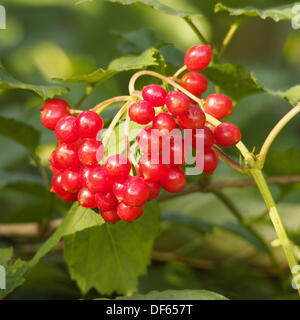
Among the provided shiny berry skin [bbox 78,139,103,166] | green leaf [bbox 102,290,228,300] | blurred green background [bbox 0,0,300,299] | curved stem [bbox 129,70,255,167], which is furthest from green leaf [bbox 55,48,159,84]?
green leaf [bbox 102,290,228,300]

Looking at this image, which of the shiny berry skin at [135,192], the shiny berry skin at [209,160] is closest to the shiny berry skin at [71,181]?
the shiny berry skin at [135,192]

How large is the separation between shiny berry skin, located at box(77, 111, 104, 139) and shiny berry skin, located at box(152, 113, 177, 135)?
0.30ft

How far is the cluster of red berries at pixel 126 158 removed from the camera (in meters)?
1.03

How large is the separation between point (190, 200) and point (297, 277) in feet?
3.44

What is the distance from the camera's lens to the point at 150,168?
3.39 ft

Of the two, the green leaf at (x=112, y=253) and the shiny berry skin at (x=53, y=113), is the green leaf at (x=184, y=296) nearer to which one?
the green leaf at (x=112, y=253)

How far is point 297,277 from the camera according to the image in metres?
1.01

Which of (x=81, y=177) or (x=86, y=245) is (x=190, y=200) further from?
(x=81, y=177)

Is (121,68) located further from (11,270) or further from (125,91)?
(125,91)

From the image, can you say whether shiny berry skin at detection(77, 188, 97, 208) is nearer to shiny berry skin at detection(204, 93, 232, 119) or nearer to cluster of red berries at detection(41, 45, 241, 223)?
cluster of red berries at detection(41, 45, 241, 223)

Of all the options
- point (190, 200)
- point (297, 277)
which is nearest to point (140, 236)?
point (297, 277)

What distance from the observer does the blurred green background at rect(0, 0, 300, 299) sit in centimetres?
167

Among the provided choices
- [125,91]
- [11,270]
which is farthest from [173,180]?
[125,91]

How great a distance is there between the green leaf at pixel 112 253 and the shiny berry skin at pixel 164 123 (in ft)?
1.00
